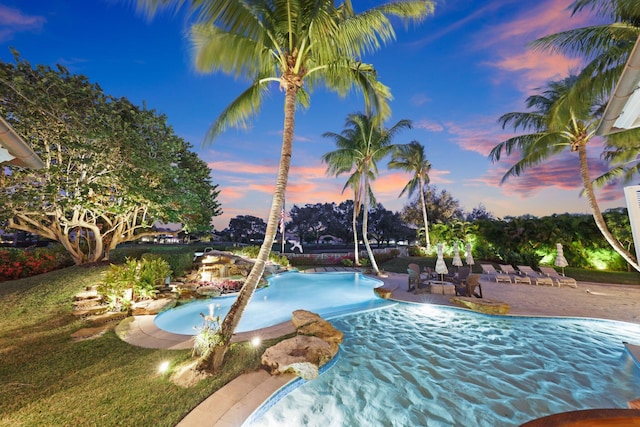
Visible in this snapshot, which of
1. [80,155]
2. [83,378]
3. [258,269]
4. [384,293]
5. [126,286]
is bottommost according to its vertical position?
[83,378]

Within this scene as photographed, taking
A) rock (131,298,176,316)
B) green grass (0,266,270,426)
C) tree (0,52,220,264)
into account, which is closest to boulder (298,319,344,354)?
green grass (0,266,270,426)

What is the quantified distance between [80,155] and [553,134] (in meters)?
19.7

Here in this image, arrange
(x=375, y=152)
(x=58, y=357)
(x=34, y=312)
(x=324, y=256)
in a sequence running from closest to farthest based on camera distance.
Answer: (x=58, y=357) < (x=34, y=312) < (x=375, y=152) < (x=324, y=256)

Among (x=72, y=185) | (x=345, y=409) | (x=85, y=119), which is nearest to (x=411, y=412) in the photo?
(x=345, y=409)

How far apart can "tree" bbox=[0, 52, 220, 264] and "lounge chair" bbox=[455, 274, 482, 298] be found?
12.6m

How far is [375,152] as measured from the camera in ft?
45.6

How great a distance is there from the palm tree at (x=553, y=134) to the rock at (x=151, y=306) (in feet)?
48.3

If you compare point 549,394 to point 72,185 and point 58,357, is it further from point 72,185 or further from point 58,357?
point 72,185

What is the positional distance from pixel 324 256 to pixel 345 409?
15.5m

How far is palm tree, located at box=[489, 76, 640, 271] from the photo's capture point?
28.5 feet

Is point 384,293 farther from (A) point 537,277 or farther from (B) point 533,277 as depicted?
(A) point 537,277

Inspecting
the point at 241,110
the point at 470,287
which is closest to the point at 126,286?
the point at 241,110

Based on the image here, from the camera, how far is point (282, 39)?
17.6 feet

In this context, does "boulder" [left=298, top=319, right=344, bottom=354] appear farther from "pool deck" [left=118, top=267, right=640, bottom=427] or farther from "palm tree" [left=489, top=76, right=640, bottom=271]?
"palm tree" [left=489, top=76, right=640, bottom=271]
